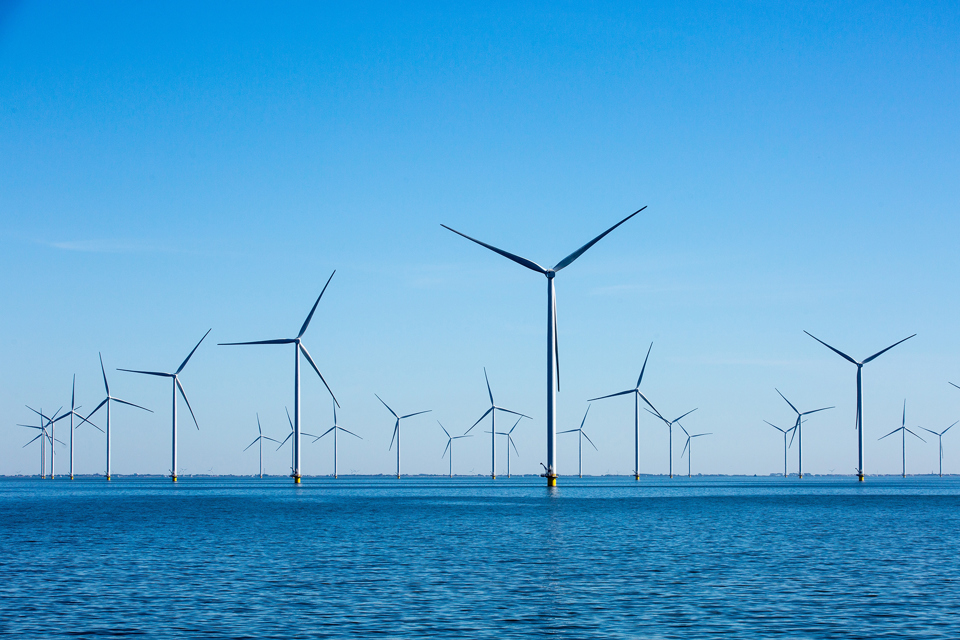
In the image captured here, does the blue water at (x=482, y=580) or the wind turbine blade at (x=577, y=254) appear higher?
the wind turbine blade at (x=577, y=254)

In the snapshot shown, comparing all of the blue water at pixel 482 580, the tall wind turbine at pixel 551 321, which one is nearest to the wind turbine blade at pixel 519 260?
the tall wind turbine at pixel 551 321

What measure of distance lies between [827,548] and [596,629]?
2573 centimetres

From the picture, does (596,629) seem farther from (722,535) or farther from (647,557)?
(722,535)

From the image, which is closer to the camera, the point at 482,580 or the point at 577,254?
the point at 482,580

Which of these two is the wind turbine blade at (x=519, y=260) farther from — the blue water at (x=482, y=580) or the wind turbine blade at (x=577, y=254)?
the blue water at (x=482, y=580)

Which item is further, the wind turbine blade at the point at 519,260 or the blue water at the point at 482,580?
the wind turbine blade at the point at 519,260

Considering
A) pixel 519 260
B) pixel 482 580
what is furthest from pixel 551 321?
pixel 482 580

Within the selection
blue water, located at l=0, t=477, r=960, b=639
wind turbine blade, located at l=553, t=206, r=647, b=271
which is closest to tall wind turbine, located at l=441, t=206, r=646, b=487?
wind turbine blade, located at l=553, t=206, r=647, b=271

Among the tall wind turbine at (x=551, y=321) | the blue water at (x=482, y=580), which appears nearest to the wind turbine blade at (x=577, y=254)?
the tall wind turbine at (x=551, y=321)

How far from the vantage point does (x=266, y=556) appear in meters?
44.4

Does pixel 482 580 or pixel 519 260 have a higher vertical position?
pixel 519 260

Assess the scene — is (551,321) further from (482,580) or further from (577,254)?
(482,580)

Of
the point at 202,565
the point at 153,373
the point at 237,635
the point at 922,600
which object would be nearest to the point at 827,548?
the point at 922,600

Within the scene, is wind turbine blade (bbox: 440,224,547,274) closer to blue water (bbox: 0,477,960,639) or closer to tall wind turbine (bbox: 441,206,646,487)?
tall wind turbine (bbox: 441,206,646,487)
